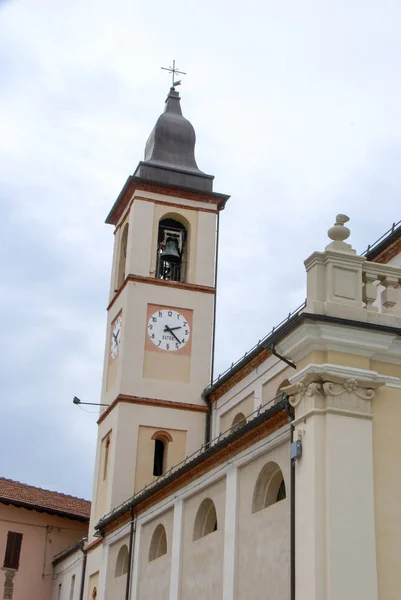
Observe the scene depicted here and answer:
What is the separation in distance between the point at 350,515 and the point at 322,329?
8.97ft

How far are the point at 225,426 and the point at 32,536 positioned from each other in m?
12.5

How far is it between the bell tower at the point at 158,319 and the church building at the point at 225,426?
0.15 feet

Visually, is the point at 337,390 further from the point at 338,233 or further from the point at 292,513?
the point at 338,233

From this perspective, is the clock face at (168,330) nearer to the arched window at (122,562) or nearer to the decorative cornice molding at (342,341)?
the arched window at (122,562)

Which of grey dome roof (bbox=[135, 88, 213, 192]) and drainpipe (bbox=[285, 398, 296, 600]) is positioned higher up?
grey dome roof (bbox=[135, 88, 213, 192])

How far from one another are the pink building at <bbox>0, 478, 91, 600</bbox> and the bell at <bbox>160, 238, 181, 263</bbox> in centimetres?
1178

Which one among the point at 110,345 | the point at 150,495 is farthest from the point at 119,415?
the point at 150,495

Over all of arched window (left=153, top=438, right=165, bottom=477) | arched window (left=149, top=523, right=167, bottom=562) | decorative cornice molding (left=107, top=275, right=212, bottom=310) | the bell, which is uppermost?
the bell

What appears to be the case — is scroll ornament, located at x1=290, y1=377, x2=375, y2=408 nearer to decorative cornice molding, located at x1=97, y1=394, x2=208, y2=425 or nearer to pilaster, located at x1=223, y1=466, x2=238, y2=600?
pilaster, located at x1=223, y1=466, x2=238, y2=600

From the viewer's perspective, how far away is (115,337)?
30.9m

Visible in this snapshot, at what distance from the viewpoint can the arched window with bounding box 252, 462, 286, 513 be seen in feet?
59.2

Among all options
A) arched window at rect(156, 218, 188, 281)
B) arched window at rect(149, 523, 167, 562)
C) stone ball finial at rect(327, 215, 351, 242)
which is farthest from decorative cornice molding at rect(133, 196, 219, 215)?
stone ball finial at rect(327, 215, 351, 242)

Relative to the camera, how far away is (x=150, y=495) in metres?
23.4

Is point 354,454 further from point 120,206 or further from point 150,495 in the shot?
point 120,206
